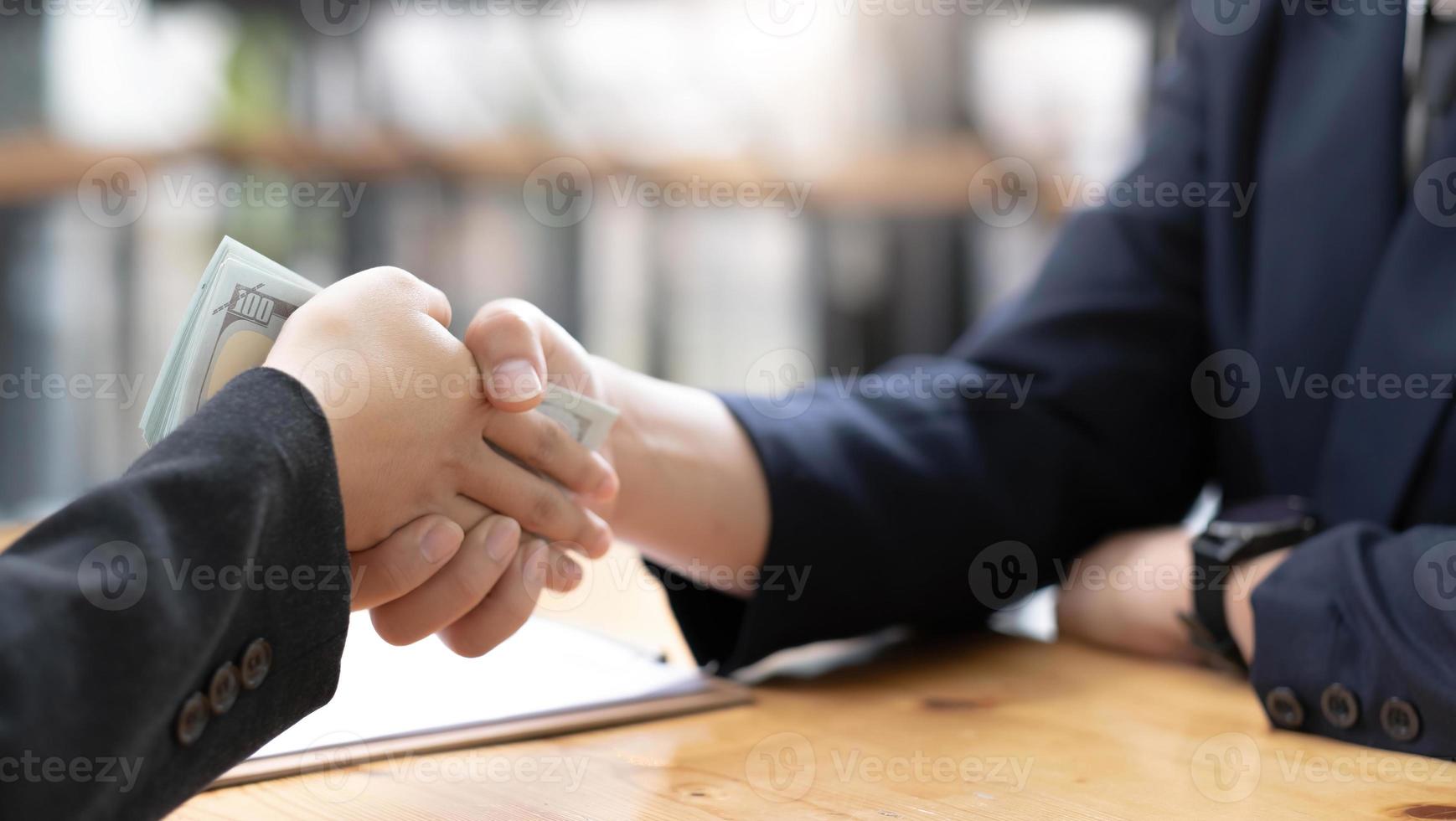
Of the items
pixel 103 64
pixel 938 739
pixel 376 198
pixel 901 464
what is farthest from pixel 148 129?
pixel 938 739

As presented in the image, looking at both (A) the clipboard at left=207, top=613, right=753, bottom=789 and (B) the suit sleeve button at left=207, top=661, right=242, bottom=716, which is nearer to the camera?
(B) the suit sleeve button at left=207, top=661, right=242, bottom=716

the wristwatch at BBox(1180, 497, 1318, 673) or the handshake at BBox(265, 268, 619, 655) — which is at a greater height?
the handshake at BBox(265, 268, 619, 655)

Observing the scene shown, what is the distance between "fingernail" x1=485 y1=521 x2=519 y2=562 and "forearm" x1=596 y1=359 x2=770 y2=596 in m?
0.11

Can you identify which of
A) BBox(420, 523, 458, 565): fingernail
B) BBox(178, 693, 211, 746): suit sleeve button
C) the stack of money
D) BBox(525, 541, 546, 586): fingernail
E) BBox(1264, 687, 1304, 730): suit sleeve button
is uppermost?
the stack of money

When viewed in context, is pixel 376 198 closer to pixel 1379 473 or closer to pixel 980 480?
pixel 980 480

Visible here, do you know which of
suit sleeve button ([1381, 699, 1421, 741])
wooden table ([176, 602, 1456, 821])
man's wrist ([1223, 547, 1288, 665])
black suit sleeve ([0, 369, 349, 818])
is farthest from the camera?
man's wrist ([1223, 547, 1288, 665])

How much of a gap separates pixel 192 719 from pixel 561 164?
1.90 meters

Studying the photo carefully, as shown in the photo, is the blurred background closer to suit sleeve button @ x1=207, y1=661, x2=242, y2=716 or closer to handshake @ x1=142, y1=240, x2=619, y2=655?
handshake @ x1=142, y1=240, x2=619, y2=655

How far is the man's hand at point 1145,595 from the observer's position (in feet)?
2.47

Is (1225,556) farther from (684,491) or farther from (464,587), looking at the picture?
(464,587)

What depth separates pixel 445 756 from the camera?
58 centimetres

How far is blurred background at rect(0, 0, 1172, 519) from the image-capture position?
2109 millimetres

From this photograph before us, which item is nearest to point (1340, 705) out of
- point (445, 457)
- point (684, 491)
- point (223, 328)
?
point (684, 491)

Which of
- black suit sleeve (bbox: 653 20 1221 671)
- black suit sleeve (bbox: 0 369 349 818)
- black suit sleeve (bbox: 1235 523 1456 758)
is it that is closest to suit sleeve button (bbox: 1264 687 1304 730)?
black suit sleeve (bbox: 1235 523 1456 758)
